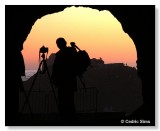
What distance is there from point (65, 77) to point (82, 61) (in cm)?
29

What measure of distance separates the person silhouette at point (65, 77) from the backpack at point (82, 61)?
0.18 feet

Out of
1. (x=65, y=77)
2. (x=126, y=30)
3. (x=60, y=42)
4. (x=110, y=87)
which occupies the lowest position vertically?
(x=110, y=87)

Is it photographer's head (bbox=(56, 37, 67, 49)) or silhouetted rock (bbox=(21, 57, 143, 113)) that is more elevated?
photographer's head (bbox=(56, 37, 67, 49))

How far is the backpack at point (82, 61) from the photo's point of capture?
568cm

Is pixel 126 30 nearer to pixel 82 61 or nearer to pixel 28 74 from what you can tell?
pixel 82 61

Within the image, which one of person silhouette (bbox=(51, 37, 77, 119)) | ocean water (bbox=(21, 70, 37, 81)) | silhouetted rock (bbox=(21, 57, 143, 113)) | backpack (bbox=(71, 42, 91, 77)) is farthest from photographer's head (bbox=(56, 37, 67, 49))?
ocean water (bbox=(21, 70, 37, 81))

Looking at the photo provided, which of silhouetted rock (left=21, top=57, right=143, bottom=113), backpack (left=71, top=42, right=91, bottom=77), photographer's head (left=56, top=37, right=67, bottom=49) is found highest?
photographer's head (left=56, top=37, right=67, bottom=49)

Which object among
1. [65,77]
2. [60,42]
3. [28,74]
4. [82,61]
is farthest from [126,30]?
[28,74]

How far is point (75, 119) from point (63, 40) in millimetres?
966

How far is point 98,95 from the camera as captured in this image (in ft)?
18.7

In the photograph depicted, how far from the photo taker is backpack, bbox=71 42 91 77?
568 cm

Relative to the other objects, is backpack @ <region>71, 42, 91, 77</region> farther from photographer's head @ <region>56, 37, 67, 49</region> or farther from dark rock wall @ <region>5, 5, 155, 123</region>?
dark rock wall @ <region>5, 5, 155, 123</region>

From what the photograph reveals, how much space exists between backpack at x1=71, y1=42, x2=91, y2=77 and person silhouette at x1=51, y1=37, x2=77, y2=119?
2.1 inches

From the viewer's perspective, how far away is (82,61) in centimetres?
573
